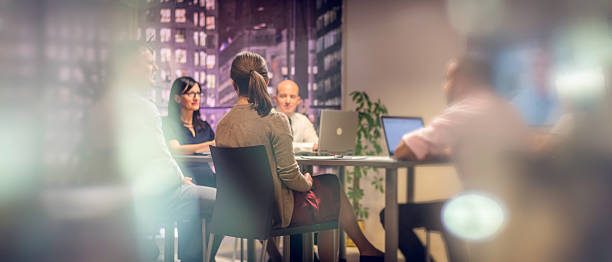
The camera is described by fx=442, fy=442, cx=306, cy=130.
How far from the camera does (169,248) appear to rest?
249 centimetres

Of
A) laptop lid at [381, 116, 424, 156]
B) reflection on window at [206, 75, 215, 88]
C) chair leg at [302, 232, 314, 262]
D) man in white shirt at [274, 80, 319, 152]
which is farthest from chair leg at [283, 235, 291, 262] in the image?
reflection on window at [206, 75, 215, 88]

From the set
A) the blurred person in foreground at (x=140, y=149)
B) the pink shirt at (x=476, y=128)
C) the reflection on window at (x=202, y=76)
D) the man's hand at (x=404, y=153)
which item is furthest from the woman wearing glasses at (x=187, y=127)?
the pink shirt at (x=476, y=128)

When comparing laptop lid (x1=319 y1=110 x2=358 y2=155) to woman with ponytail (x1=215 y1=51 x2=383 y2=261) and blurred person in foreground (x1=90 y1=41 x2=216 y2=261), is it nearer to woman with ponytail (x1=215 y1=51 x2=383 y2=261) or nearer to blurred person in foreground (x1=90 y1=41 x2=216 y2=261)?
woman with ponytail (x1=215 y1=51 x2=383 y2=261)

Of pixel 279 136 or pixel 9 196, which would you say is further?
pixel 9 196

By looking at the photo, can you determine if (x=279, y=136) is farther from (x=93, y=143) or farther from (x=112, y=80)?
(x=112, y=80)

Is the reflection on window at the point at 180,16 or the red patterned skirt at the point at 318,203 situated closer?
the red patterned skirt at the point at 318,203

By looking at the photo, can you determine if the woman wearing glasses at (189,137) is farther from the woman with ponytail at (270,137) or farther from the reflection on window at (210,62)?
the reflection on window at (210,62)

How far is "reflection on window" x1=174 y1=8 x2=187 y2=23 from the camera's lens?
444 centimetres

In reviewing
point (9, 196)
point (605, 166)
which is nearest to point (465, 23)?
point (605, 166)

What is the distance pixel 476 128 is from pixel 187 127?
2.23m

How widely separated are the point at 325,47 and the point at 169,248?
8.89ft

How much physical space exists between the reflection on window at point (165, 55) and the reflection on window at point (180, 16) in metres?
0.32

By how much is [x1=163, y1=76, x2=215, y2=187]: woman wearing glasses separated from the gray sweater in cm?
114

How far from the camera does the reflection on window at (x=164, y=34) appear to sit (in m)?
4.40
